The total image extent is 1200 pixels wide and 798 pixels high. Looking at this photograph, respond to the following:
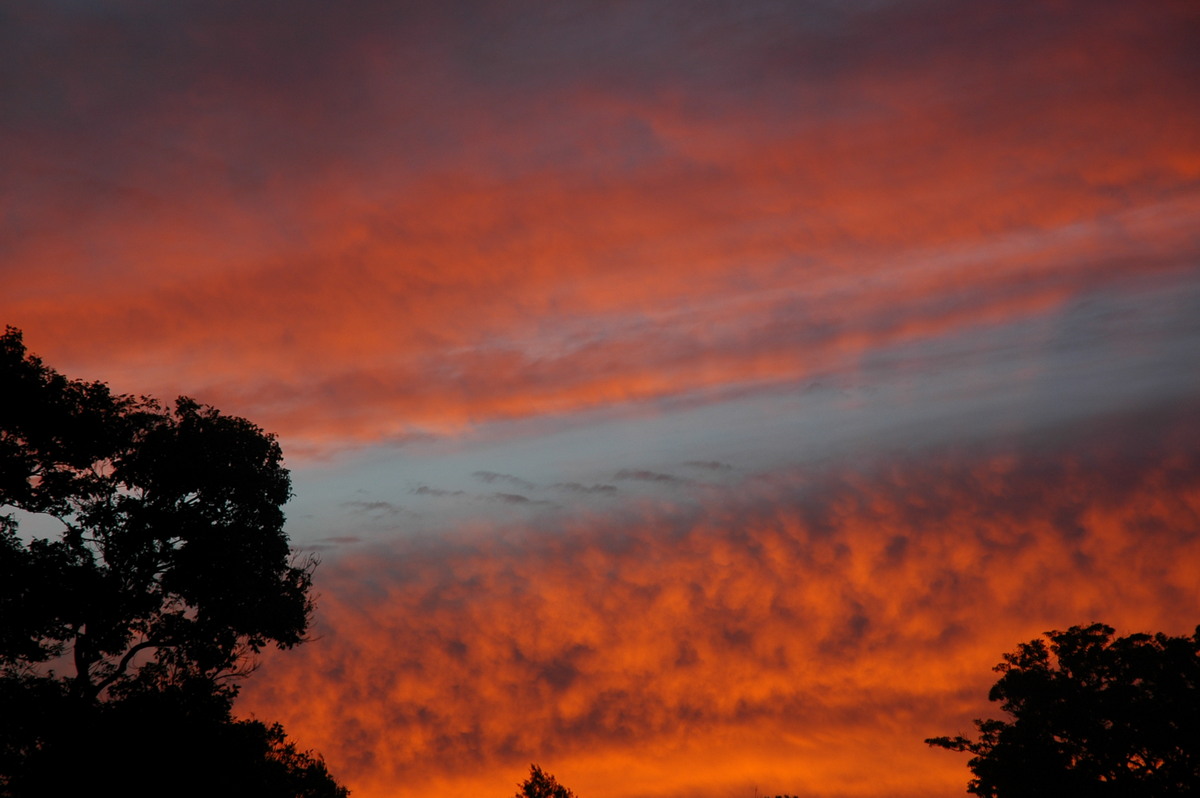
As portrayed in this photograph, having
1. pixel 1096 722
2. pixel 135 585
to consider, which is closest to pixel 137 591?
pixel 135 585

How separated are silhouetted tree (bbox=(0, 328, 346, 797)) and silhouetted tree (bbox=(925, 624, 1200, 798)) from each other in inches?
1557

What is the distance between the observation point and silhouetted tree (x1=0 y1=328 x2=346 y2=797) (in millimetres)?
25094

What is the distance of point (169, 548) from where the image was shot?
95.2 feet

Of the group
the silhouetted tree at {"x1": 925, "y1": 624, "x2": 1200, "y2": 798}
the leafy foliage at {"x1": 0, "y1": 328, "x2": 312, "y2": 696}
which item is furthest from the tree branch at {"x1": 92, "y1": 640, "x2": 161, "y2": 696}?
the silhouetted tree at {"x1": 925, "y1": 624, "x2": 1200, "y2": 798}

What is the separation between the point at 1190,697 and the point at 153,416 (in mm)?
51291

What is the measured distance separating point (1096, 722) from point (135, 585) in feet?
157

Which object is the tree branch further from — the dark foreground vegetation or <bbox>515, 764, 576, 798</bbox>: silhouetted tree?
<bbox>515, 764, 576, 798</bbox>: silhouetted tree

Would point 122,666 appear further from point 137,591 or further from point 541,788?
point 541,788

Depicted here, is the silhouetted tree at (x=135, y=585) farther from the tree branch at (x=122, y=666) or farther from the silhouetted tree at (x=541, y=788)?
the silhouetted tree at (x=541, y=788)

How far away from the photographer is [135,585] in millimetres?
28297

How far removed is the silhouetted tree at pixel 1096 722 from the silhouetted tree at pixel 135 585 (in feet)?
130

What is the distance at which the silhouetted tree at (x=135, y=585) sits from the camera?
25.1m

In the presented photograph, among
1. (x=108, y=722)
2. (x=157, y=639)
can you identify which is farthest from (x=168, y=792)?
(x=157, y=639)

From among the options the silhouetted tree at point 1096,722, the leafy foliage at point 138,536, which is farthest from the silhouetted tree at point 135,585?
the silhouetted tree at point 1096,722
